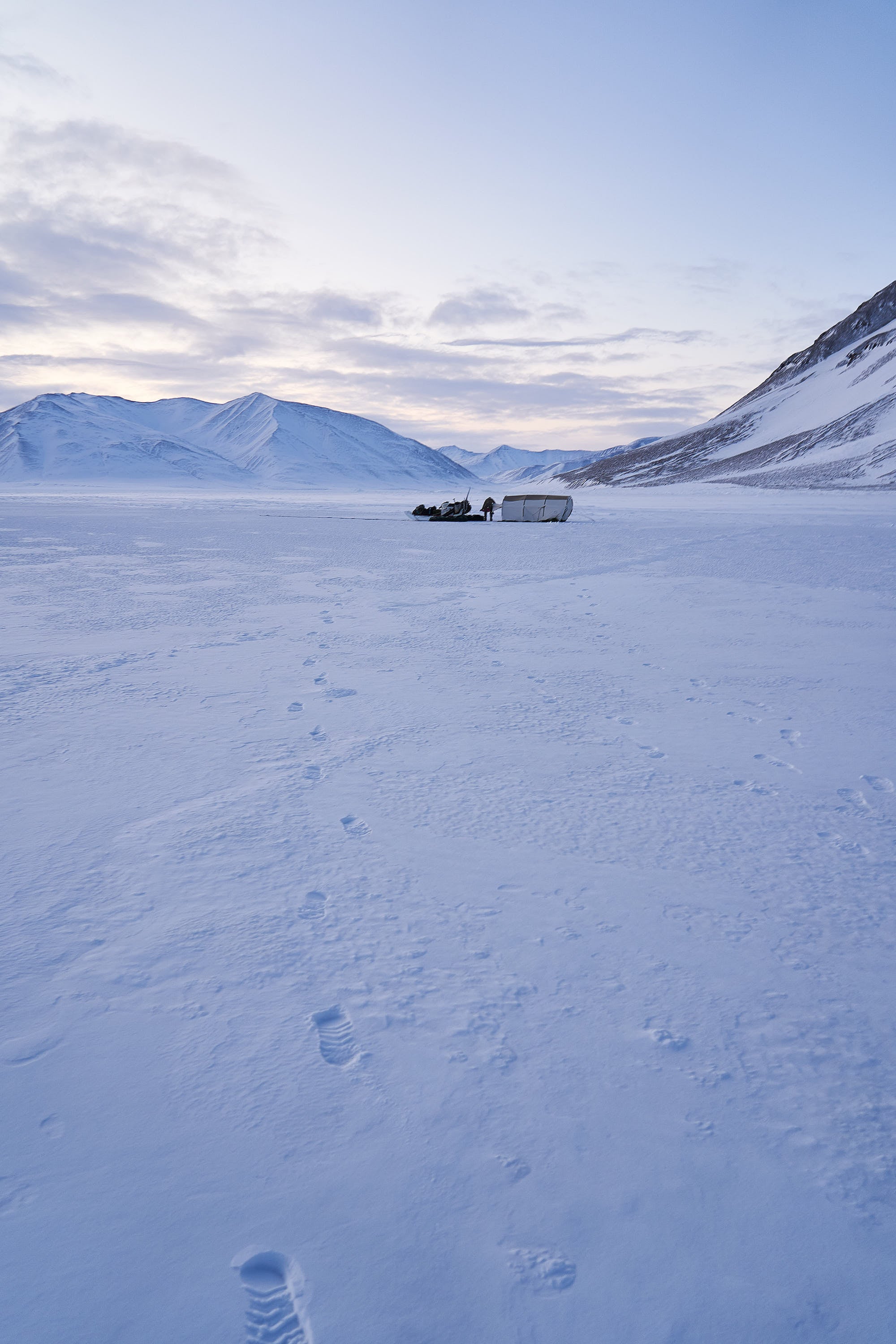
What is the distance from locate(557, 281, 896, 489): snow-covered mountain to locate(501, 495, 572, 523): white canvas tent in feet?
113

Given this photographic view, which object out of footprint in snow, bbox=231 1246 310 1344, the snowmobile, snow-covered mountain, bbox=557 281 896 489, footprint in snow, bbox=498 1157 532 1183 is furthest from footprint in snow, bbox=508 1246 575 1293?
snow-covered mountain, bbox=557 281 896 489

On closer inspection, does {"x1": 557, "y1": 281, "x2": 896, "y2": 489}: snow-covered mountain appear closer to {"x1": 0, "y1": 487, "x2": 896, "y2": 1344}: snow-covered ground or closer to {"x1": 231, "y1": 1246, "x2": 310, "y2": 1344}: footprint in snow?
{"x1": 0, "y1": 487, "x2": 896, "y2": 1344}: snow-covered ground

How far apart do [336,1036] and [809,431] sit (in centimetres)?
11476

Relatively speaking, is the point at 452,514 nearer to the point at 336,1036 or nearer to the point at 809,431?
the point at 336,1036

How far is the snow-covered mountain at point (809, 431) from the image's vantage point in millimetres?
75438

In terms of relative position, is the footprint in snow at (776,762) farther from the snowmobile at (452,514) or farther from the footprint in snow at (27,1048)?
the snowmobile at (452,514)

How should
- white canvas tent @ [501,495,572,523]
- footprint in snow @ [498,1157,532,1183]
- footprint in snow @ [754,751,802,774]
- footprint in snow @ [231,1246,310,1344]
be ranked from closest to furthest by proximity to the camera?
footprint in snow @ [231,1246,310,1344] < footprint in snow @ [498,1157,532,1183] < footprint in snow @ [754,751,802,774] < white canvas tent @ [501,495,572,523]

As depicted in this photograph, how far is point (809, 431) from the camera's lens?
101500 millimetres

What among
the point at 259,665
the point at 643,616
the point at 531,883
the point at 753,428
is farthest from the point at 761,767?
the point at 753,428

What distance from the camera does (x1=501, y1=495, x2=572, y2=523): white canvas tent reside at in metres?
33.2

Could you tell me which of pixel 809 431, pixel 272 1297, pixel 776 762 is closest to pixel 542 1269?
pixel 272 1297

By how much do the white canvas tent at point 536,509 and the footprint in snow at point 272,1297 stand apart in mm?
31710

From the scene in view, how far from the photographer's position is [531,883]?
11.7 feet

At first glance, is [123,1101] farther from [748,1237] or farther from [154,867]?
[748,1237]
